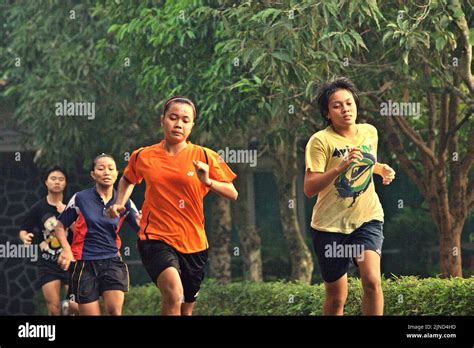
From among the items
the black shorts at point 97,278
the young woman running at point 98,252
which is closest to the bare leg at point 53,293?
the young woman running at point 98,252

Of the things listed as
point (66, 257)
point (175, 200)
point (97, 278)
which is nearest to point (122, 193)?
point (175, 200)

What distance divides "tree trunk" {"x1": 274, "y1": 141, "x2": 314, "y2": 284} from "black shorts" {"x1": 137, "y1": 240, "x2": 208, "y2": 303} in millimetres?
5718

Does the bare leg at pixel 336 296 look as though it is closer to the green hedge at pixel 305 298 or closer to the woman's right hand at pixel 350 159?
the woman's right hand at pixel 350 159

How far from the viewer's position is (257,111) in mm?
12859

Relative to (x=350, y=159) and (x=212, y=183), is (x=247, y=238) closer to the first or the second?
(x=212, y=183)

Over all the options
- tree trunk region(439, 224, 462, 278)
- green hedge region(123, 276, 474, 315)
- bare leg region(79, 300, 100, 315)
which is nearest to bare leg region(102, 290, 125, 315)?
bare leg region(79, 300, 100, 315)

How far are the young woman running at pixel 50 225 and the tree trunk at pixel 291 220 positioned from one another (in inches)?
173

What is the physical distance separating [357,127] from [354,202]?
62 cm

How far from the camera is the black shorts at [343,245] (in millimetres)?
9500

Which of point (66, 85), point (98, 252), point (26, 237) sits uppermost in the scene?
point (66, 85)

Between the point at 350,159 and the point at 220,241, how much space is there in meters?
7.55

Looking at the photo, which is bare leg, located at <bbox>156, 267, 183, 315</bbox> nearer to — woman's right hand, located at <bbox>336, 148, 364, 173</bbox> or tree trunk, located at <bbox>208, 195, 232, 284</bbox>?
woman's right hand, located at <bbox>336, 148, 364, 173</bbox>

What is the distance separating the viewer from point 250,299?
14.6 m

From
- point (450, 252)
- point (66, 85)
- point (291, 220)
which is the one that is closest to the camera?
point (450, 252)
